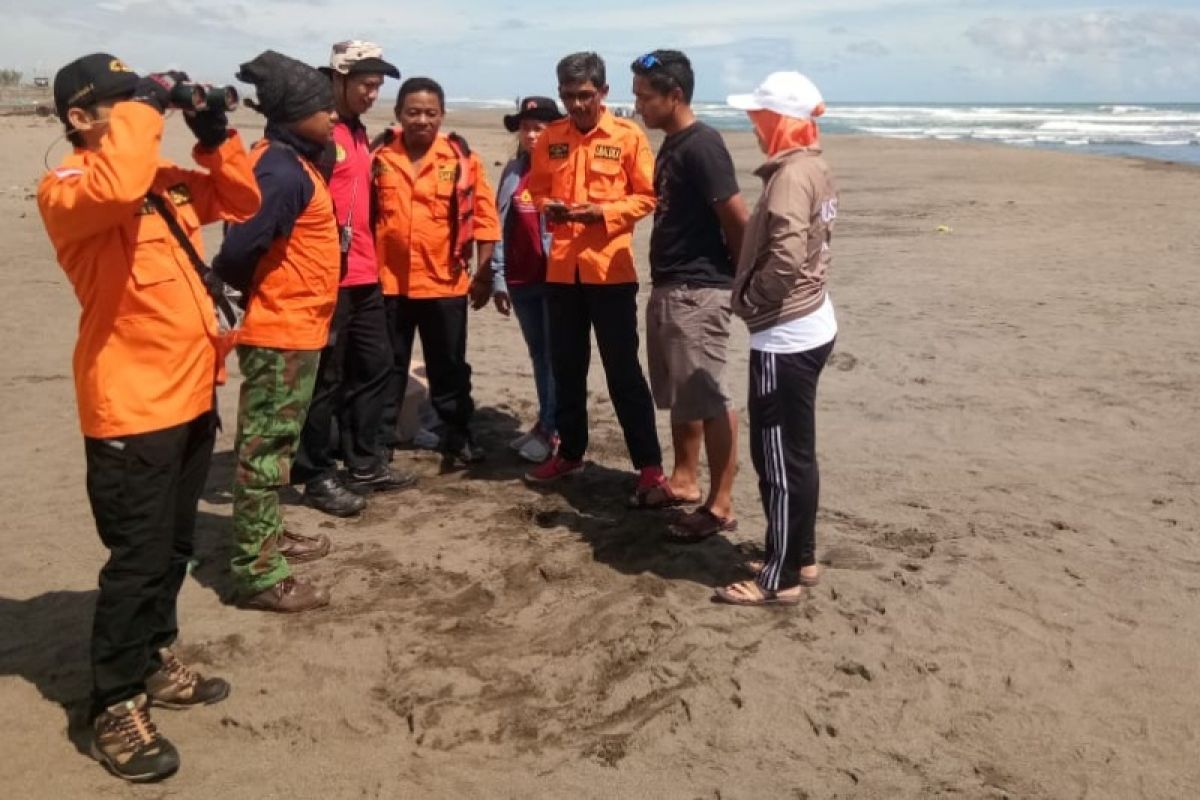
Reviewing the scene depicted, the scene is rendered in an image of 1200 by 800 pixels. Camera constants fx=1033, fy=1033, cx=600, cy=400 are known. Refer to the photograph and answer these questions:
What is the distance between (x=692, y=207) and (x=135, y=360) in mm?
2580

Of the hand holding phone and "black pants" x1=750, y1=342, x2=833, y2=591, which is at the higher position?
the hand holding phone

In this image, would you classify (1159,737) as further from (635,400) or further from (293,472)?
(293,472)

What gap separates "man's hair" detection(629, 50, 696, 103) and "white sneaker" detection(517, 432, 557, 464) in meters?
2.37

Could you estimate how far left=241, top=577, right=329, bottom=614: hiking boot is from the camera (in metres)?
4.29

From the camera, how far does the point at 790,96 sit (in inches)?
154

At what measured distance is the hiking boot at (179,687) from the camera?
356 centimetres

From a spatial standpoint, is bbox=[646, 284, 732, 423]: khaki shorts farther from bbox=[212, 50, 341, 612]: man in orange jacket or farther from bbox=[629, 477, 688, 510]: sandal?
bbox=[212, 50, 341, 612]: man in orange jacket

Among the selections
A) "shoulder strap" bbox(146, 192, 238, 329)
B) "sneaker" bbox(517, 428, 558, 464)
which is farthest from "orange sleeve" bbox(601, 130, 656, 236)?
"shoulder strap" bbox(146, 192, 238, 329)

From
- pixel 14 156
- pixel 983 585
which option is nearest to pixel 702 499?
pixel 983 585

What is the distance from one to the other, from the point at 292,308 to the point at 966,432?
169 inches

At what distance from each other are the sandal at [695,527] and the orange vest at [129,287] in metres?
2.39

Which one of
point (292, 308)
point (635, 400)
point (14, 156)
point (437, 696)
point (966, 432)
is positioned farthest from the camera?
point (14, 156)

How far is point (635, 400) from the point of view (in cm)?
539

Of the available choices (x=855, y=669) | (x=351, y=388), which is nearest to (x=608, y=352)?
(x=351, y=388)
